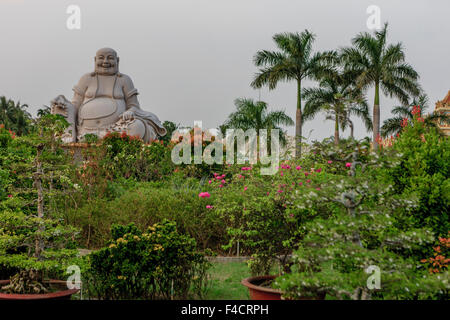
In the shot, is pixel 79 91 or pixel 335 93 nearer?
pixel 79 91

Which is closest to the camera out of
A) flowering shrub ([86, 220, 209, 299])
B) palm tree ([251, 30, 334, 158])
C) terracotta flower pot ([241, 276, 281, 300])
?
terracotta flower pot ([241, 276, 281, 300])

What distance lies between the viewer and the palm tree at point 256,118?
25.5 metres

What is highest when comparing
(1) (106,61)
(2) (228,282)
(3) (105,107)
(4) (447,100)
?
(4) (447,100)

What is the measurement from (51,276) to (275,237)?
2.94 meters

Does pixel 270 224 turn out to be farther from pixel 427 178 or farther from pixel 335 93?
pixel 335 93

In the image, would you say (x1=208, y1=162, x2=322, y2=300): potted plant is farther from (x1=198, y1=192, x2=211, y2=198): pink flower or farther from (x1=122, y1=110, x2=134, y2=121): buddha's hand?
(x1=122, y1=110, x2=134, y2=121): buddha's hand

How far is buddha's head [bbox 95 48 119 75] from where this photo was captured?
18.0m

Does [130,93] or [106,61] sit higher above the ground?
[106,61]

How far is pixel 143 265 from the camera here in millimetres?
5066

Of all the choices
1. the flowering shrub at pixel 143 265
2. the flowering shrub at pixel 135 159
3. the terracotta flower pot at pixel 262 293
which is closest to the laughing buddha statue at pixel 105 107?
the flowering shrub at pixel 135 159

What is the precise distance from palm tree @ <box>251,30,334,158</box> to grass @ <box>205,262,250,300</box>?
16767mm

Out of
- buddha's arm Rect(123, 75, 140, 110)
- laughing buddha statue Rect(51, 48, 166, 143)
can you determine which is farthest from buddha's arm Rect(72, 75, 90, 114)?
buddha's arm Rect(123, 75, 140, 110)

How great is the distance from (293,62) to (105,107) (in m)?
10.2

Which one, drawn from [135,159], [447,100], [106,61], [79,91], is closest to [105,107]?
[79,91]
